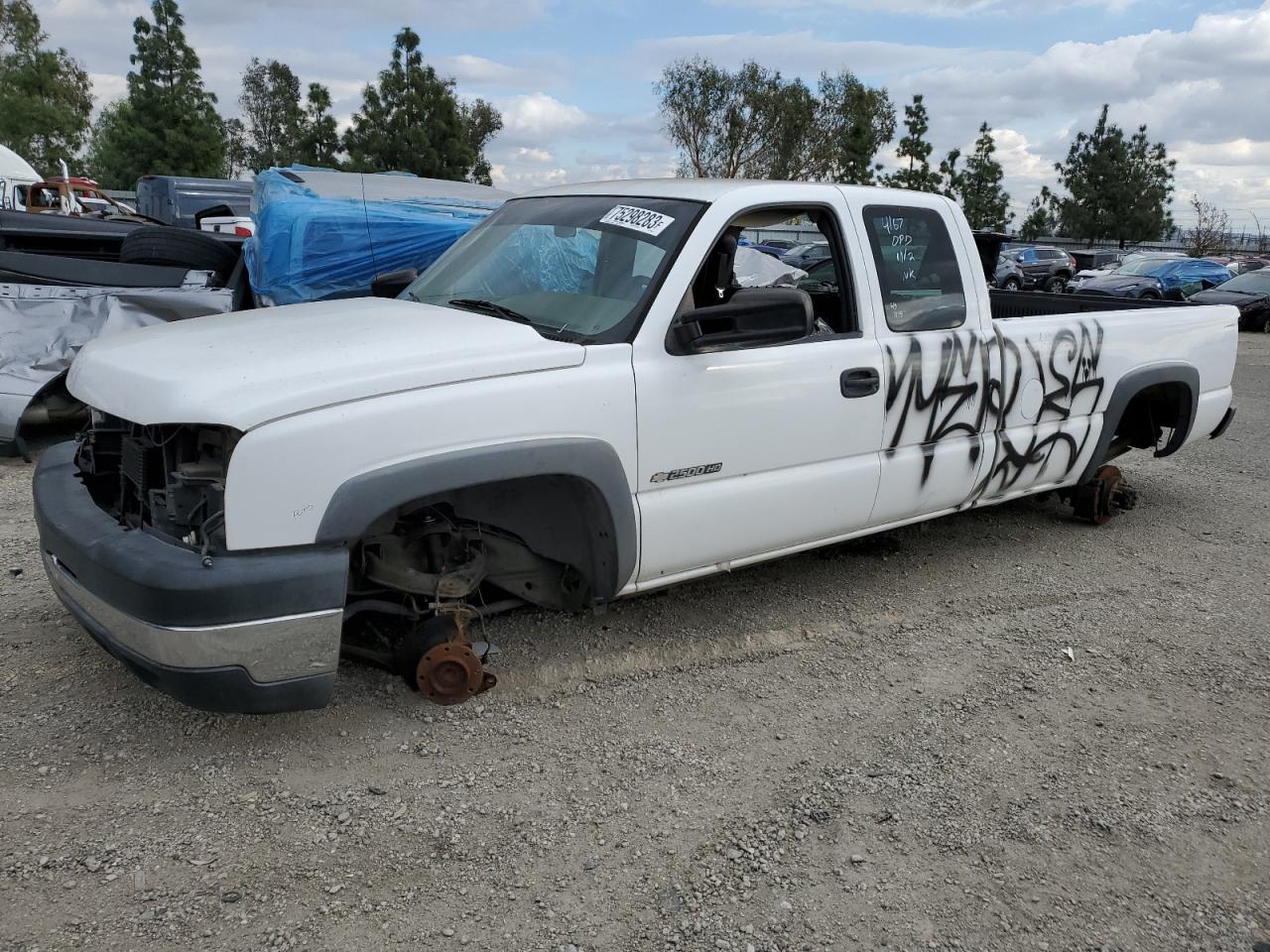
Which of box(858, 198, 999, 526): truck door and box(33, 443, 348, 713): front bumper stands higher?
box(858, 198, 999, 526): truck door

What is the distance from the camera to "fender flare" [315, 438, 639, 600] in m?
2.77

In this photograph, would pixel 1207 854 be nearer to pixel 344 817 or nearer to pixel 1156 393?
pixel 344 817

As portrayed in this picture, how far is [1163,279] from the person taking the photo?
81.7 ft

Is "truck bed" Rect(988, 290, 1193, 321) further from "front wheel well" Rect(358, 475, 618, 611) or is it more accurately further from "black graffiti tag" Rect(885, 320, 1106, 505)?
"front wheel well" Rect(358, 475, 618, 611)

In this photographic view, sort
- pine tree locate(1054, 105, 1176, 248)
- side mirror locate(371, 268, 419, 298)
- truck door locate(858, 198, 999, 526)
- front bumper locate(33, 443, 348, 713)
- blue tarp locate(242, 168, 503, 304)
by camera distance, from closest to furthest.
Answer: front bumper locate(33, 443, 348, 713) → truck door locate(858, 198, 999, 526) → side mirror locate(371, 268, 419, 298) → blue tarp locate(242, 168, 503, 304) → pine tree locate(1054, 105, 1176, 248)

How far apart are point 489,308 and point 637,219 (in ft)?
2.17

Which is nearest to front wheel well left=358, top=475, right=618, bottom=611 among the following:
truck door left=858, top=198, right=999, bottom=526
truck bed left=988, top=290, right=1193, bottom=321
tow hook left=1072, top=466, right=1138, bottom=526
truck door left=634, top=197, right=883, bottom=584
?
truck door left=634, top=197, right=883, bottom=584

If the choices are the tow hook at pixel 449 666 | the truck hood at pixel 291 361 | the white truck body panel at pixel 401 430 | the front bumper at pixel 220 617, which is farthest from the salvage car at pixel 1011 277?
the front bumper at pixel 220 617

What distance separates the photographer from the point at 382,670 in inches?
143

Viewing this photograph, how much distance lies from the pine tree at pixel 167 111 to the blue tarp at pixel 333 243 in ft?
117

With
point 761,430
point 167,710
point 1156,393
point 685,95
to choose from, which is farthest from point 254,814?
point 685,95

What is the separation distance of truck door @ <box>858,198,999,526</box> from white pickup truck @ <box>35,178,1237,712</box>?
1 cm

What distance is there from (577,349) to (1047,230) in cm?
6408

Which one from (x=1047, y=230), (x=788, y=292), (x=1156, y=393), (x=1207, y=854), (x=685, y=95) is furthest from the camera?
(x=1047, y=230)
